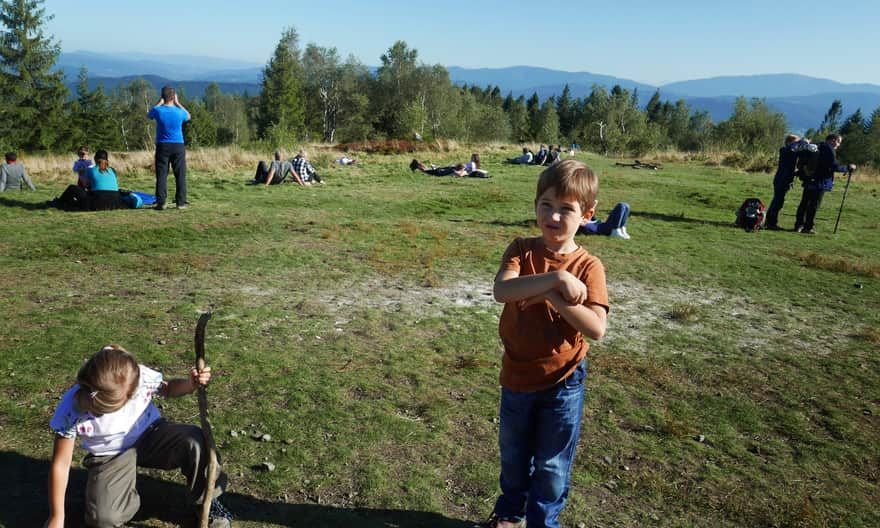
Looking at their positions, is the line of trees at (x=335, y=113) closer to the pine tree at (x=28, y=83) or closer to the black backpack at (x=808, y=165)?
the pine tree at (x=28, y=83)

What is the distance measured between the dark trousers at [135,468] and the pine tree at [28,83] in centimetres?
6236

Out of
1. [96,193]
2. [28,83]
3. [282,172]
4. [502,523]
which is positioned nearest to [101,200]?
[96,193]

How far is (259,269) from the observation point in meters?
7.86

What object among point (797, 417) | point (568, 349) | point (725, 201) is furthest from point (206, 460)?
point (725, 201)

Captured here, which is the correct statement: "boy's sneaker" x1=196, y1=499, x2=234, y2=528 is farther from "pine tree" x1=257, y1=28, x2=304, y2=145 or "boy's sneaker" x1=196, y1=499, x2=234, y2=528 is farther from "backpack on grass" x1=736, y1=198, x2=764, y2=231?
"pine tree" x1=257, y1=28, x2=304, y2=145

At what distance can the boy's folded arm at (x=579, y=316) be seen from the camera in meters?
2.28

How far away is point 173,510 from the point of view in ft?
9.86

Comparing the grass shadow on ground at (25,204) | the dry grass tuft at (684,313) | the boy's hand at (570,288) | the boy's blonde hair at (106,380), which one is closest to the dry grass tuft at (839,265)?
the dry grass tuft at (684,313)

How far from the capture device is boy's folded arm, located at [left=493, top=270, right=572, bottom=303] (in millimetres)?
2223

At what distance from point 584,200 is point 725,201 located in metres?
16.7

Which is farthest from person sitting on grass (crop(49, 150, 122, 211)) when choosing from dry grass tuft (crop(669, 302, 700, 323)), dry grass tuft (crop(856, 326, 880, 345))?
dry grass tuft (crop(856, 326, 880, 345))

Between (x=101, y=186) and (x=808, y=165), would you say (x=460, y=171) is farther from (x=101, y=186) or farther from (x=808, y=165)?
(x=101, y=186)

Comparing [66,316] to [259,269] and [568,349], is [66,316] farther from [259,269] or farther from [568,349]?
[568,349]

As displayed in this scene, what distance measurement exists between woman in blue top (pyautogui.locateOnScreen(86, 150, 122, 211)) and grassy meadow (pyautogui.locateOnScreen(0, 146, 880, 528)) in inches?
21.8
